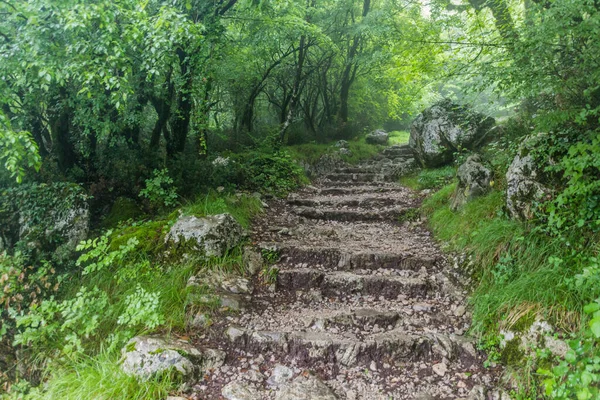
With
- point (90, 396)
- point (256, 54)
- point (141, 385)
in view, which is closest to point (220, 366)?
point (141, 385)

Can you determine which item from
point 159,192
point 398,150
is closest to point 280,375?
point 159,192

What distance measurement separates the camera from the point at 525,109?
7148mm

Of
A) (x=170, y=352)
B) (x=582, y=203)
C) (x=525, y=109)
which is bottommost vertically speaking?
(x=170, y=352)

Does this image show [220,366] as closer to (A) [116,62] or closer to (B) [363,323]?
(B) [363,323]

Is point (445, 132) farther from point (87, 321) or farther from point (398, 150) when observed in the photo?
point (87, 321)

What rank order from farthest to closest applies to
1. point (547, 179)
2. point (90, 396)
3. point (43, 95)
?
point (43, 95)
point (547, 179)
point (90, 396)

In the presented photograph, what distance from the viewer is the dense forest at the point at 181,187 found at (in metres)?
3.16

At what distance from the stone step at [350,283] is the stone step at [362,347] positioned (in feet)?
2.84

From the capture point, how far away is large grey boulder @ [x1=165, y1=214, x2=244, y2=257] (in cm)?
474

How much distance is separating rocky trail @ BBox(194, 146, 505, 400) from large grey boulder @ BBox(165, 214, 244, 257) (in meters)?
0.59

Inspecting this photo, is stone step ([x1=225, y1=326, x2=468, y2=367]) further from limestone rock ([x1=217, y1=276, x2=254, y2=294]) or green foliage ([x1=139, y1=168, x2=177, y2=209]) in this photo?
green foliage ([x1=139, y1=168, x2=177, y2=209])

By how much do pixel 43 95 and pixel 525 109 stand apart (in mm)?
9202

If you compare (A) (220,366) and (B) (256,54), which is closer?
(A) (220,366)

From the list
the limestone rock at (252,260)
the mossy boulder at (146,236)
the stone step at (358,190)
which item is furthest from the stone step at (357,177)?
the mossy boulder at (146,236)
